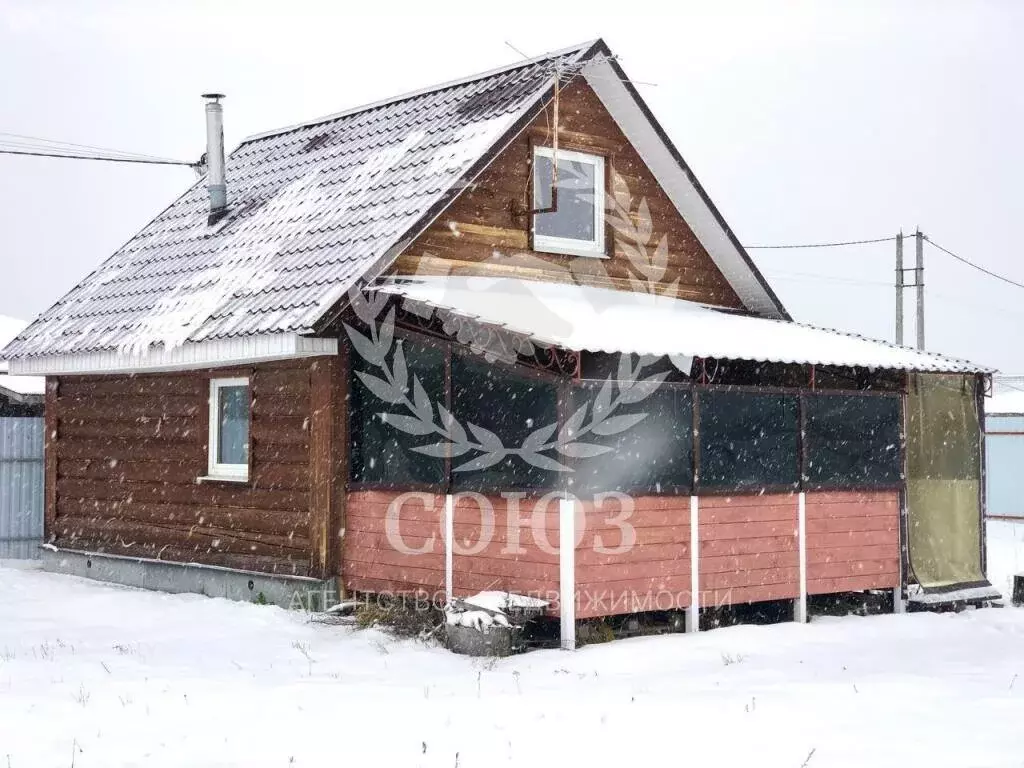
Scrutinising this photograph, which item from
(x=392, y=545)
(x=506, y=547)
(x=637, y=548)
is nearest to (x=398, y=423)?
(x=392, y=545)

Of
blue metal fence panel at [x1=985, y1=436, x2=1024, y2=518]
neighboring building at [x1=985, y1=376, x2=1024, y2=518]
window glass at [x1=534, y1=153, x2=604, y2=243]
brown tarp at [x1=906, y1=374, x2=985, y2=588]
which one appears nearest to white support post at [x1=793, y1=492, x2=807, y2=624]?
brown tarp at [x1=906, y1=374, x2=985, y2=588]

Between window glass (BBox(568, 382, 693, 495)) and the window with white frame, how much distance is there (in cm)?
428

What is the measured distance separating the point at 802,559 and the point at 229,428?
230 inches

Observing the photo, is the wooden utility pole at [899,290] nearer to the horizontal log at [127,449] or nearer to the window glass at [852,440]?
the window glass at [852,440]

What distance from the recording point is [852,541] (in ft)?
43.7

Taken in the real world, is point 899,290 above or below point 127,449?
above

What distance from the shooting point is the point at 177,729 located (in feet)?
26.0

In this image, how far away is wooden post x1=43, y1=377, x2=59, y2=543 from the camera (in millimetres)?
16906

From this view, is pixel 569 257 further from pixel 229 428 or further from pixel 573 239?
pixel 229 428

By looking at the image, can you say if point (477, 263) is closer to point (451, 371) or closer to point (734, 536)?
point (451, 371)

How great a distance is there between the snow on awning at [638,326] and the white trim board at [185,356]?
88 centimetres

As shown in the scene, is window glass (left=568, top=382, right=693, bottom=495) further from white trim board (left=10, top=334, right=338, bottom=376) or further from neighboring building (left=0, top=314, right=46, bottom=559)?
neighboring building (left=0, top=314, right=46, bottom=559)

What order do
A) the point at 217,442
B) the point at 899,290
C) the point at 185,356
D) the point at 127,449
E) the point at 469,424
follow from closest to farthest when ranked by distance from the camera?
the point at 469,424 < the point at 185,356 < the point at 217,442 < the point at 127,449 < the point at 899,290

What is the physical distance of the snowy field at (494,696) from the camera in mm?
7504
